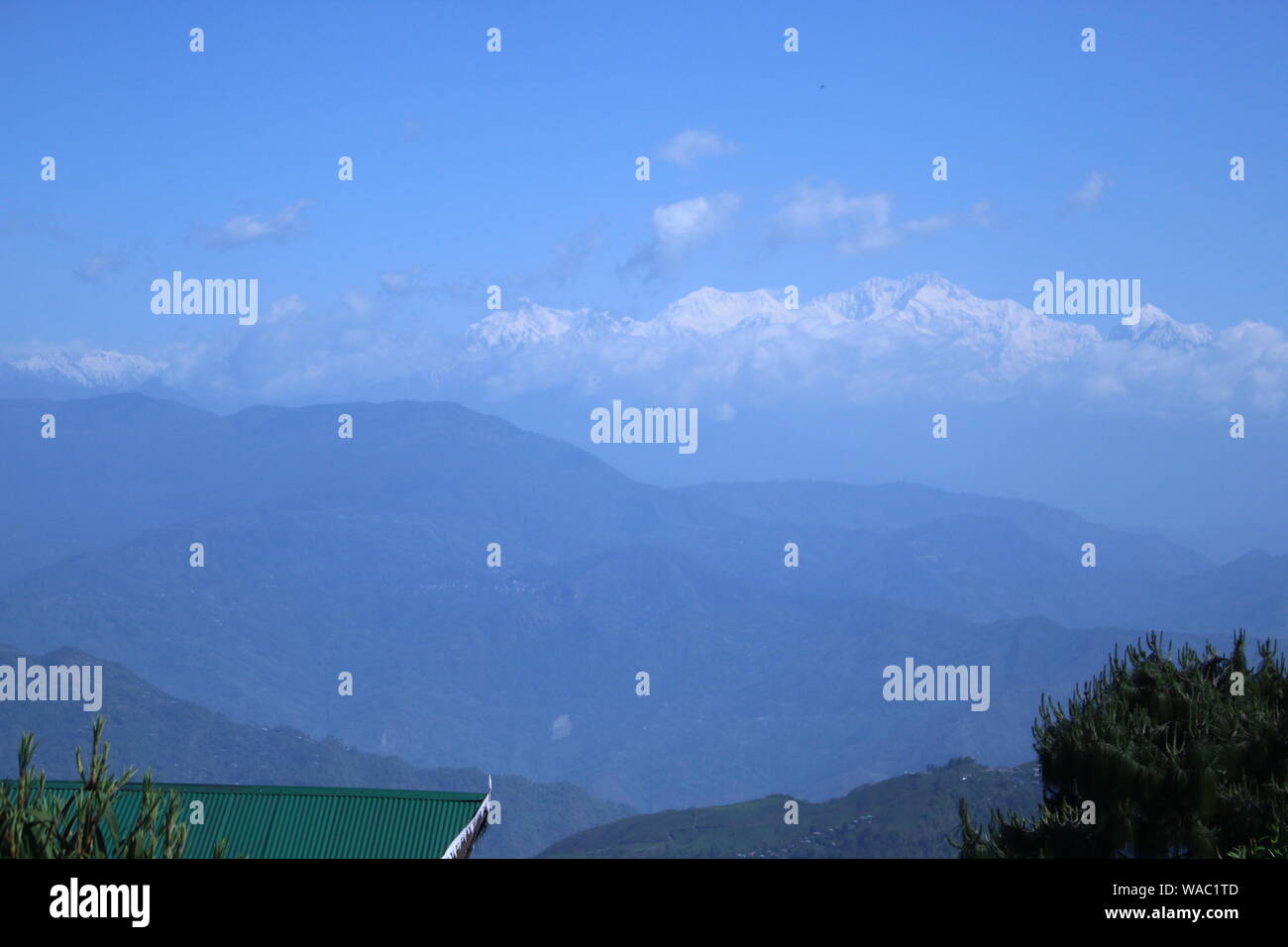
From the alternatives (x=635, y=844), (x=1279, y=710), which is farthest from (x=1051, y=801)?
(x=635, y=844)

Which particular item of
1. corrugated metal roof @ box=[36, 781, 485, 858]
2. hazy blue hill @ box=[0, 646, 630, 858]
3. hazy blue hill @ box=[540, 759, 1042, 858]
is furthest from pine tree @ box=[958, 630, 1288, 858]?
hazy blue hill @ box=[0, 646, 630, 858]

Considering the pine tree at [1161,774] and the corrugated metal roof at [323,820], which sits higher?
the pine tree at [1161,774]

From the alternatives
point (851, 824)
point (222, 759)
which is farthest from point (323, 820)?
point (222, 759)

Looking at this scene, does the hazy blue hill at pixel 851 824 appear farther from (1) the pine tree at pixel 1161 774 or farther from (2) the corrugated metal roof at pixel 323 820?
(1) the pine tree at pixel 1161 774

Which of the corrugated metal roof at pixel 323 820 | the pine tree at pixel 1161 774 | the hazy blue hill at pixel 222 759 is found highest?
the pine tree at pixel 1161 774

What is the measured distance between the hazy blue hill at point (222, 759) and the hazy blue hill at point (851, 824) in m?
50.7

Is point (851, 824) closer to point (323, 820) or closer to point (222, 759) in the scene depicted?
point (323, 820)

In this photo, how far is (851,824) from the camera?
10238 cm

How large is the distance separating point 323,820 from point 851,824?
285ft

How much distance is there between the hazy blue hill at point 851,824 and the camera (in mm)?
91625

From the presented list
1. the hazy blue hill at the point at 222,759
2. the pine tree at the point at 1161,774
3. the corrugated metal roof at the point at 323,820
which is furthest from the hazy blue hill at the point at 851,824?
the pine tree at the point at 1161,774
